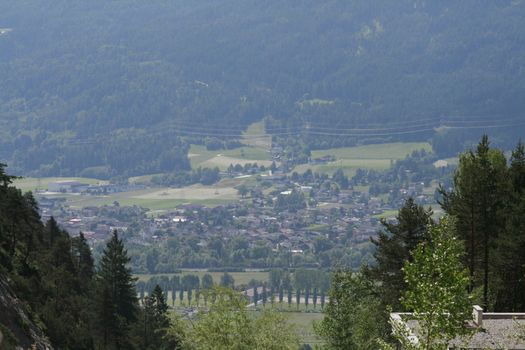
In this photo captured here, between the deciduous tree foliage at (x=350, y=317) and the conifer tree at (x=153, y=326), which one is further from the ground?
the deciduous tree foliage at (x=350, y=317)

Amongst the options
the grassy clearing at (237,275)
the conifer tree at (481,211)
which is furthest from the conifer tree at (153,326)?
the grassy clearing at (237,275)

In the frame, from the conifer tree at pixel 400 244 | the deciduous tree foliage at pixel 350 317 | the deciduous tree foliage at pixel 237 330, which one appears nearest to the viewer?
the deciduous tree foliage at pixel 237 330

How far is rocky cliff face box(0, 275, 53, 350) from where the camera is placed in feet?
104

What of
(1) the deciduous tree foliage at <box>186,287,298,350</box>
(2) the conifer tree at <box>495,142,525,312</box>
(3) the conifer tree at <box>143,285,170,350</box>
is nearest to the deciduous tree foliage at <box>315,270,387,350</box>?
(1) the deciduous tree foliage at <box>186,287,298,350</box>

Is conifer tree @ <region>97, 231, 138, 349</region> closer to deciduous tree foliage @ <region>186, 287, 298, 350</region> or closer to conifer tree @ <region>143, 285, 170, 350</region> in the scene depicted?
conifer tree @ <region>143, 285, 170, 350</region>

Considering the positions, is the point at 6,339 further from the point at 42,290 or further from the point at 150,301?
the point at 150,301

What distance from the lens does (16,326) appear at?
3381cm

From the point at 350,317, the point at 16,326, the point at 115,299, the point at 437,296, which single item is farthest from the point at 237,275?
the point at 437,296

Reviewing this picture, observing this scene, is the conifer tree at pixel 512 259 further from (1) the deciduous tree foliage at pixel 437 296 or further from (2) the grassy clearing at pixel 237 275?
(2) the grassy clearing at pixel 237 275

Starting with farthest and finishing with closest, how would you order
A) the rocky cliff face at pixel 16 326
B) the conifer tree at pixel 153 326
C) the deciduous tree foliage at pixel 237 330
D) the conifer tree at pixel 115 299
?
the conifer tree at pixel 153 326
the conifer tree at pixel 115 299
the deciduous tree foliage at pixel 237 330
the rocky cliff face at pixel 16 326

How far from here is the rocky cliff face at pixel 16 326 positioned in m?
31.7

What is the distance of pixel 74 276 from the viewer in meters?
57.1

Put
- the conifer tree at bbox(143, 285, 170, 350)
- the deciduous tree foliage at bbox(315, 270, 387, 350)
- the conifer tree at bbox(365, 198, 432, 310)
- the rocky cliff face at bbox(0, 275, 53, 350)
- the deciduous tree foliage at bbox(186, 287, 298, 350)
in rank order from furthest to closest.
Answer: the conifer tree at bbox(143, 285, 170, 350), the conifer tree at bbox(365, 198, 432, 310), the deciduous tree foliage at bbox(315, 270, 387, 350), the deciduous tree foliage at bbox(186, 287, 298, 350), the rocky cliff face at bbox(0, 275, 53, 350)

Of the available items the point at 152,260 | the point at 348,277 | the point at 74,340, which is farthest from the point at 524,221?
the point at 152,260
